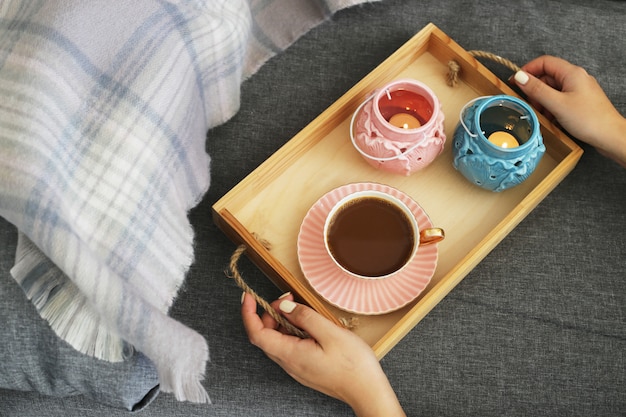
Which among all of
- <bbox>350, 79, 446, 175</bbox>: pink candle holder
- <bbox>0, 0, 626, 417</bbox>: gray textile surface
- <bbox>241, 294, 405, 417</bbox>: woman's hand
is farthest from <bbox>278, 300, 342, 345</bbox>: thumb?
<bbox>350, 79, 446, 175</bbox>: pink candle holder

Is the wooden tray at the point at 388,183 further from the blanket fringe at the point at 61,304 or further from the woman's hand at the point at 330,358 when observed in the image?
the blanket fringe at the point at 61,304

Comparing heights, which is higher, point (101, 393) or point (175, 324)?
point (175, 324)

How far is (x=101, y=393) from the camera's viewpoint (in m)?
0.81

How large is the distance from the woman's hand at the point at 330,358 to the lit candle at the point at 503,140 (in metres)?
0.33

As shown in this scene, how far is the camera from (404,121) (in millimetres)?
888

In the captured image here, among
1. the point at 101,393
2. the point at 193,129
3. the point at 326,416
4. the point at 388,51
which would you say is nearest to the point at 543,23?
the point at 388,51

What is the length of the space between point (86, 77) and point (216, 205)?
0.78 ft

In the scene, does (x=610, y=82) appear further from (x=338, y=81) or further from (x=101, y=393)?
(x=101, y=393)

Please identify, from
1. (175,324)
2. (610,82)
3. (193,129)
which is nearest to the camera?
(175,324)

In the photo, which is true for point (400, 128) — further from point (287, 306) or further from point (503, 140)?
point (287, 306)

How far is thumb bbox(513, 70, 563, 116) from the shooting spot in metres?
0.91

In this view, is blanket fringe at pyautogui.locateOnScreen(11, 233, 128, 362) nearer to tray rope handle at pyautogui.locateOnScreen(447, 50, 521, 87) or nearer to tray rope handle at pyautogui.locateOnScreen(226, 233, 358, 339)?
tray rope handle at pyautogui.locateOnScreen(226, 233, 358, 339)

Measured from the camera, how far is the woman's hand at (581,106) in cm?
90

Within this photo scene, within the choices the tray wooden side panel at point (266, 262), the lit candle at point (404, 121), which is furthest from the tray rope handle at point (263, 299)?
the lit candle at point (404, 121)
